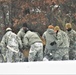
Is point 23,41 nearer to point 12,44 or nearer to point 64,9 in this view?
point 12,44

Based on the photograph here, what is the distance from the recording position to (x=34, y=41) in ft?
38.0

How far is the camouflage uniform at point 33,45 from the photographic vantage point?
11.5 metres

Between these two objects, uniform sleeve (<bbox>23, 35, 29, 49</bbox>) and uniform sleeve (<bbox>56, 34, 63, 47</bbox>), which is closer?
uniform sleeve (<bbox>23, 35, 29, 49</bbox>)

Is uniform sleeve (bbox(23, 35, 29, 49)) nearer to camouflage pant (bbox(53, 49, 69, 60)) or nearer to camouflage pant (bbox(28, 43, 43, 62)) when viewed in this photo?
camouflage pant (bbox(28, 43, 43, 62))

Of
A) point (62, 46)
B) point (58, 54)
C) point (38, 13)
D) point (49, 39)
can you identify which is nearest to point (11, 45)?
point (49, 39)

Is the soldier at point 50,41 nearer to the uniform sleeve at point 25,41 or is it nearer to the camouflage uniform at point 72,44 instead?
the camouflage uniform at point 72,44

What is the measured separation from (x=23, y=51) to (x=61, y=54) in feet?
3.71

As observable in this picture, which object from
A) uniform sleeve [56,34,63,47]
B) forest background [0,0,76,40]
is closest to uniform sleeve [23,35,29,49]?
uniform sleeve [56,34,63,47]

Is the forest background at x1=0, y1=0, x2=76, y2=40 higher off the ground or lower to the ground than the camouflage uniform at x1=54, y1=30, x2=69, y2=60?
higher

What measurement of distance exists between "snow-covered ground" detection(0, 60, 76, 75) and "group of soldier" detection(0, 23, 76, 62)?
16.6 feet

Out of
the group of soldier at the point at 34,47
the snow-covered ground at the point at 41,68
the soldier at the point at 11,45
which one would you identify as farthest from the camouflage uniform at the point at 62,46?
the snow-covered ground at the point at 41,68

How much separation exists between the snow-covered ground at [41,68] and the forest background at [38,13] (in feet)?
45.7

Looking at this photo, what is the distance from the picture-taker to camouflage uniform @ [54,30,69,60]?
11383mm

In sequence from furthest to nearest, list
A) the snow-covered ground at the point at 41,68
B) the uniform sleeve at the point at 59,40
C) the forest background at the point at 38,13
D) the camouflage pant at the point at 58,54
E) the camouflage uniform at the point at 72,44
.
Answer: the forest background at the point at 38,13, the uniform sleeve at the point at 59,40, the camouflage uniform at the point at 72,44, the camouflage pant at the point at 58,54, the snow-covered ground at the point at 41,68
